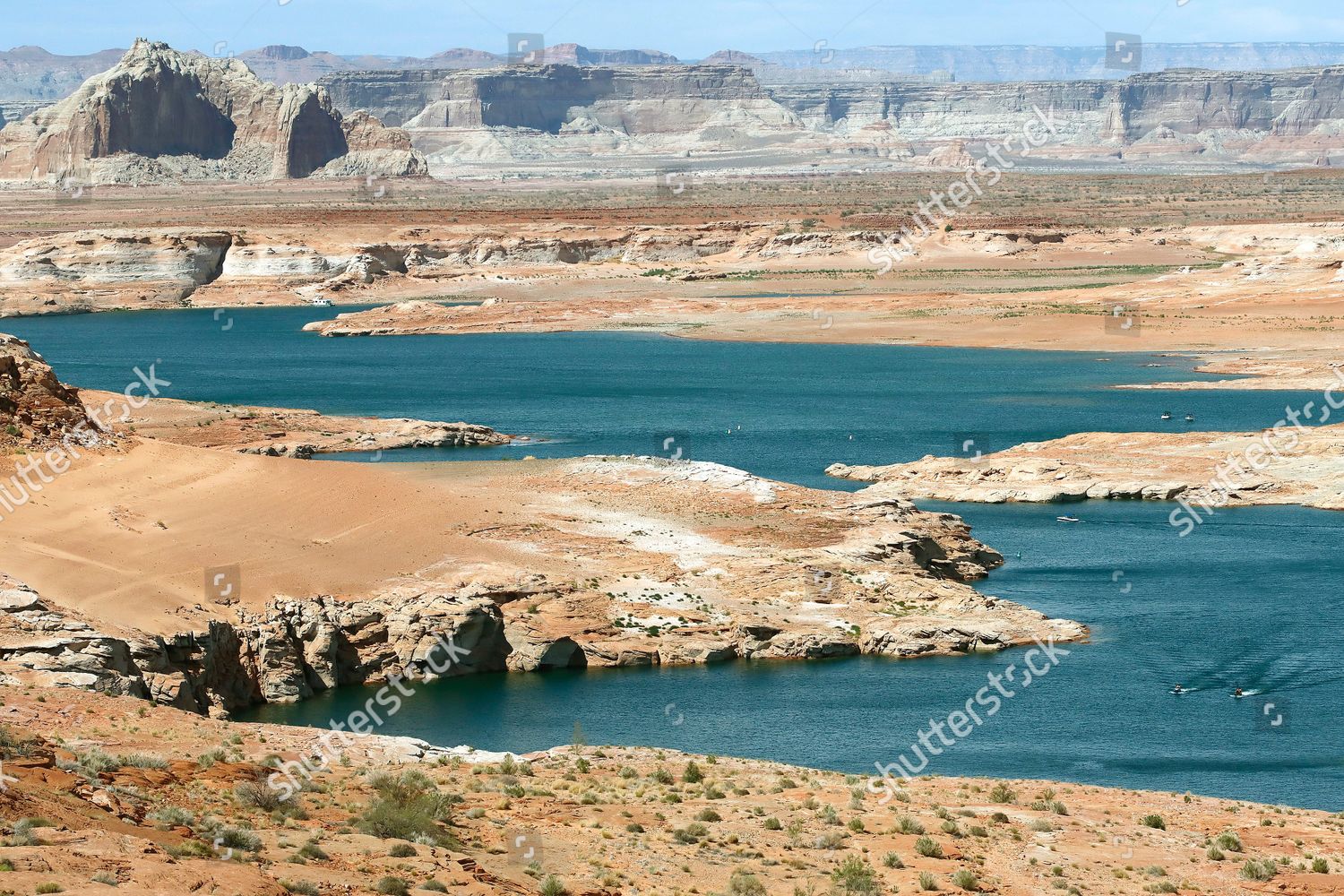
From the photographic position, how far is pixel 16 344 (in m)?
52.9

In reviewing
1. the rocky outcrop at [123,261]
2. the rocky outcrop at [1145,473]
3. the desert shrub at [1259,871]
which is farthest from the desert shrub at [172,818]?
the rocky outcrop at [123,261]

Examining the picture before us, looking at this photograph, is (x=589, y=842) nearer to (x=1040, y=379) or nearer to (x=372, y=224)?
(x=1040, y=379)

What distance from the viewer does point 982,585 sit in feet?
171

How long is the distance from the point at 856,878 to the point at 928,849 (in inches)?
88.4

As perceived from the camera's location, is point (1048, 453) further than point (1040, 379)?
No

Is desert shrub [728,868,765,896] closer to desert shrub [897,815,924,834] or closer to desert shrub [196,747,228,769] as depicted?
desert shrub [897,815,924,834]

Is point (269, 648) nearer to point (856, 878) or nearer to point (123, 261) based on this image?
point (856, 878)

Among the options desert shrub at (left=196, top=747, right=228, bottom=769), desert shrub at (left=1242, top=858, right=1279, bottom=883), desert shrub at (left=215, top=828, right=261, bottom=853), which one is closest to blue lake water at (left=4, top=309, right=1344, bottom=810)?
desert shrub at (left=1242, top=858, right=1279, bottom=883)

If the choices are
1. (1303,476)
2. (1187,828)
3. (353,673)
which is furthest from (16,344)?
(1303,476)

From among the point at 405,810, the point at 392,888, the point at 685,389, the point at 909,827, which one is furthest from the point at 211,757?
the point at 685,389

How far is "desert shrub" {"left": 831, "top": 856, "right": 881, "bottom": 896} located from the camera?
884 inches

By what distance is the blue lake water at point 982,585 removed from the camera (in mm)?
37375

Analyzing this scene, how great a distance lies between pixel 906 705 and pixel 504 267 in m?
130

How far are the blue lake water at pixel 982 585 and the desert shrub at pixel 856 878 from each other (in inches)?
458
